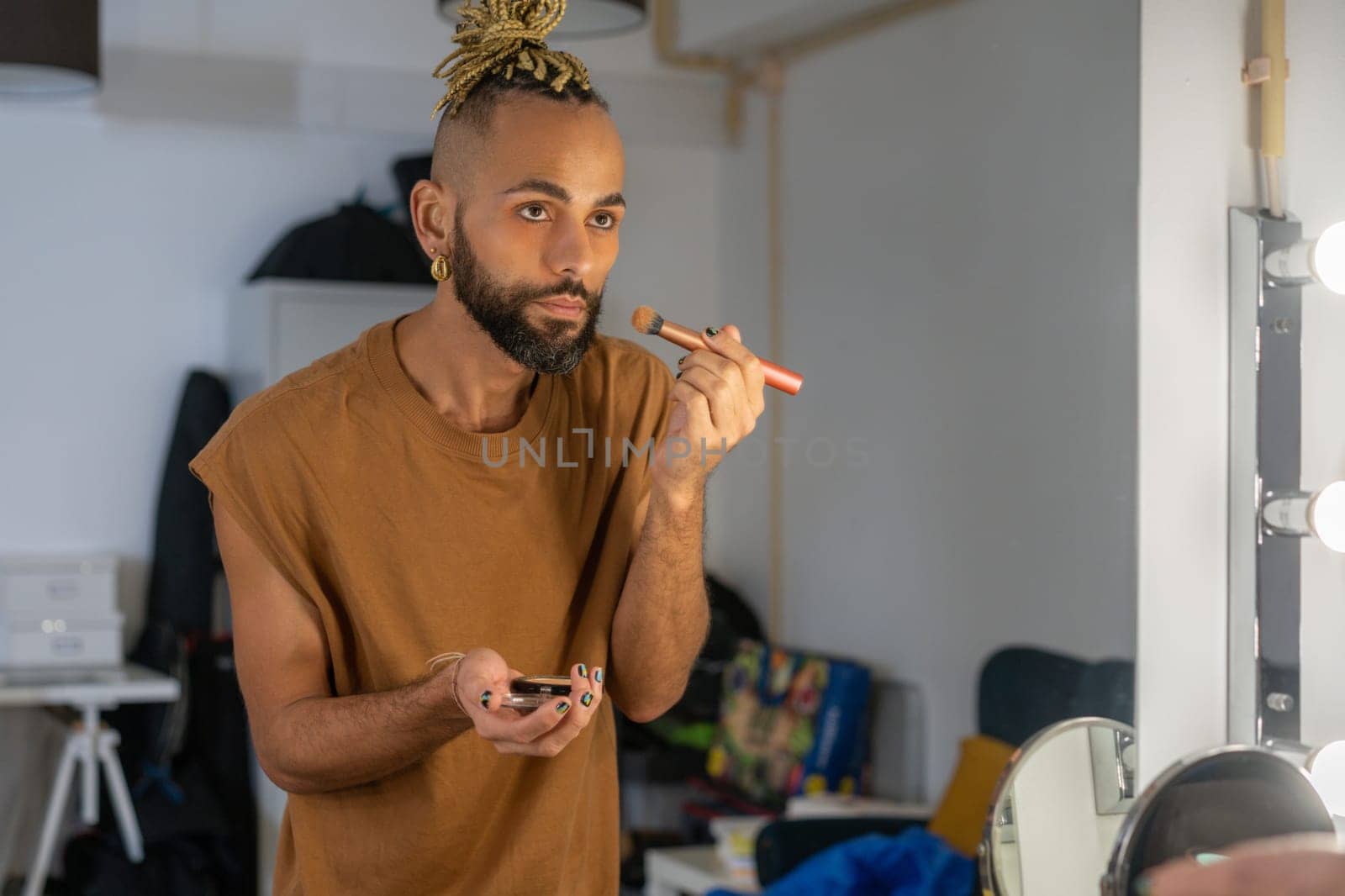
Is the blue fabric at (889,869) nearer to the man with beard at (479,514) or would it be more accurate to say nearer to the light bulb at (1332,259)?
the man with beard at (479,514)

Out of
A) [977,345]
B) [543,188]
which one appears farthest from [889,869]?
[543,188]

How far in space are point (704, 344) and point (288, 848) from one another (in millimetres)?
474

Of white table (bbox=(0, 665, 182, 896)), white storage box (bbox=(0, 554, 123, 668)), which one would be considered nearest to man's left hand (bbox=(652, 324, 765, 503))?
white table (bbox=(0, 665, 182, 896))

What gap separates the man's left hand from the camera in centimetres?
89

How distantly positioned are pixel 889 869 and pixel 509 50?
1.67m

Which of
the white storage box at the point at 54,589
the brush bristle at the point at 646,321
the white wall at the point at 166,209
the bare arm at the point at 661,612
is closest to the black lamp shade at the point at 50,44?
the white wall at the point at 166,209

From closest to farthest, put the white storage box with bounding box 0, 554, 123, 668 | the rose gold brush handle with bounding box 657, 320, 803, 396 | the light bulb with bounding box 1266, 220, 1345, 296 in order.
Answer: the rose gold brush handle with bounding box 657, 320, 803, 396
the light bulb with bounding box 1266, 220, 1345, 296
the white storage box with bounding box 0, 554, 123, 668

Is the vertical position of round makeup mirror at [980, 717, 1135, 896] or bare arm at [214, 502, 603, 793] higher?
bare arm at [214, 502, 603, 793]

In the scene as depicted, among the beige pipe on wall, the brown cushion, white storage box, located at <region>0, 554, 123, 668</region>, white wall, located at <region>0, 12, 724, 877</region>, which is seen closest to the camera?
white wall, located at <region>0, 12, 724, 877</region>

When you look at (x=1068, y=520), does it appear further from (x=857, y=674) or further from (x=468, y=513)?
(x=468, y=513)

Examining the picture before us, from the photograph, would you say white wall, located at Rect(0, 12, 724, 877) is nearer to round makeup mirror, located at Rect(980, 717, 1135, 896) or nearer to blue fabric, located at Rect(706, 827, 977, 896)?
round makeup mirror, located at Rect(980, 717, 1135, 896)

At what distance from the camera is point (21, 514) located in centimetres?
193

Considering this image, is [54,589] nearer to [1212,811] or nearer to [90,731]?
[90,731]

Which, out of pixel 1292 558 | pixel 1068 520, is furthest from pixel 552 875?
pixel 1068 520
